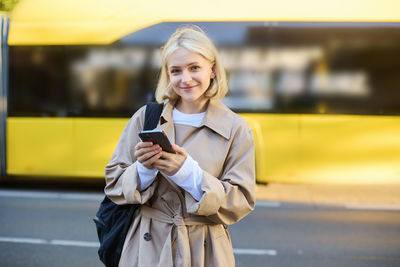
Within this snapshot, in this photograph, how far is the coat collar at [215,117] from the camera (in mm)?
2053

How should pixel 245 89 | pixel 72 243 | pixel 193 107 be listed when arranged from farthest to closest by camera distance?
pixel 245 89, pixel 72 243, pixel 193 107

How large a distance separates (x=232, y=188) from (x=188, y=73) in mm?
472

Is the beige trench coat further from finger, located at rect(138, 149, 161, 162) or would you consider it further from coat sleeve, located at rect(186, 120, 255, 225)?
finger, located at rect(138, 149, 161, 162)

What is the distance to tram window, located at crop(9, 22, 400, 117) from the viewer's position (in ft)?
27.1

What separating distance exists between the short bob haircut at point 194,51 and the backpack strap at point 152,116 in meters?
0.06

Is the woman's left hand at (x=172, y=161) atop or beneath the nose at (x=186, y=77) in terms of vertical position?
beneath

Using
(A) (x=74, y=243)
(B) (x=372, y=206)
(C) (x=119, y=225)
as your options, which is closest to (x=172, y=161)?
(C) (x=119, y=225)

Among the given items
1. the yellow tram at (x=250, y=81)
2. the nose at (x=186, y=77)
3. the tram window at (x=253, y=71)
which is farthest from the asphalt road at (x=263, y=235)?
the nose at (x=186, y=77)

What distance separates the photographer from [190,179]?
1.93m

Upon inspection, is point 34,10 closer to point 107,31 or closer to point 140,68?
point 107,31

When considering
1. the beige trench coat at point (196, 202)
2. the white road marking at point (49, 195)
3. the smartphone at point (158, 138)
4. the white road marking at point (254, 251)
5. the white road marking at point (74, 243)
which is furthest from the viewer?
the white road marking at point (49, 195)

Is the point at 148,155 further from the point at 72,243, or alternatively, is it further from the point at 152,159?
the point at 72,243

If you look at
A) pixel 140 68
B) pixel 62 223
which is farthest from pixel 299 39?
pixel 62 223

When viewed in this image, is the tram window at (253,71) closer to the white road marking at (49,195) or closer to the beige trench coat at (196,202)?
the white road marking at (49,195)
